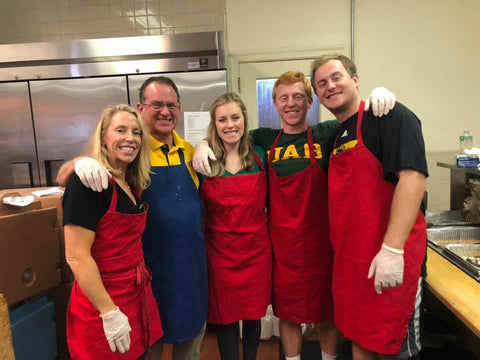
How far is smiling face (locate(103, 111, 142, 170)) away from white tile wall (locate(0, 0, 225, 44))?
2115 millimetres

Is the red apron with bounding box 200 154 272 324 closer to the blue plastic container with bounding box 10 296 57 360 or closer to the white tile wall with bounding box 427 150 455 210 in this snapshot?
the blue plastic container with bounding box 10 296 57 360

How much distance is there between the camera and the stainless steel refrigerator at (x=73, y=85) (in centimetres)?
242

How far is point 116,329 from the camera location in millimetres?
1081

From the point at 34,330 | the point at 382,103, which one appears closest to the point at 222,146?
the point at 382,103

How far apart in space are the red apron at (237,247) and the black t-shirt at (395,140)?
54 centimetres

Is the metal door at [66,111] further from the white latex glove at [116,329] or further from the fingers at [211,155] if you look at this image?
the white latex glove at [116,329]

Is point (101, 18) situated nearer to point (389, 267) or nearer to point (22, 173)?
point (22, 173)

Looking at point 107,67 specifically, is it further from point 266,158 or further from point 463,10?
point 463,10

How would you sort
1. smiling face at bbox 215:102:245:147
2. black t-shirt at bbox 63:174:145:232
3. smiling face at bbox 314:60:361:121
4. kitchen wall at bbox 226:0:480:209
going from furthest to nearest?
1. kitchen wall at bbox 226:0:480:209
2. smiling face at bbox 215:102:245:147
3. smiling face at bbox 314:60:361:121
4. black t-shirt at bbox 63:174:145:232

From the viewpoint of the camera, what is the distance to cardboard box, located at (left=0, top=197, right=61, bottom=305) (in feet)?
4.43

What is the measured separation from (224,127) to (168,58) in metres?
1.27

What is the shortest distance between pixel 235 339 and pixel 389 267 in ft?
2.99

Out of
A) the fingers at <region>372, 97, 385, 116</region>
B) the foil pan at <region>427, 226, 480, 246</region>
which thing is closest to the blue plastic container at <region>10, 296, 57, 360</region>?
the fingers at <region>372, 97, 385, 116</region>

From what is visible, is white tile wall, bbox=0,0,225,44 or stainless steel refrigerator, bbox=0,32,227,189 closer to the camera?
stainless steel refrigerator, bbox=0,32,227,189
